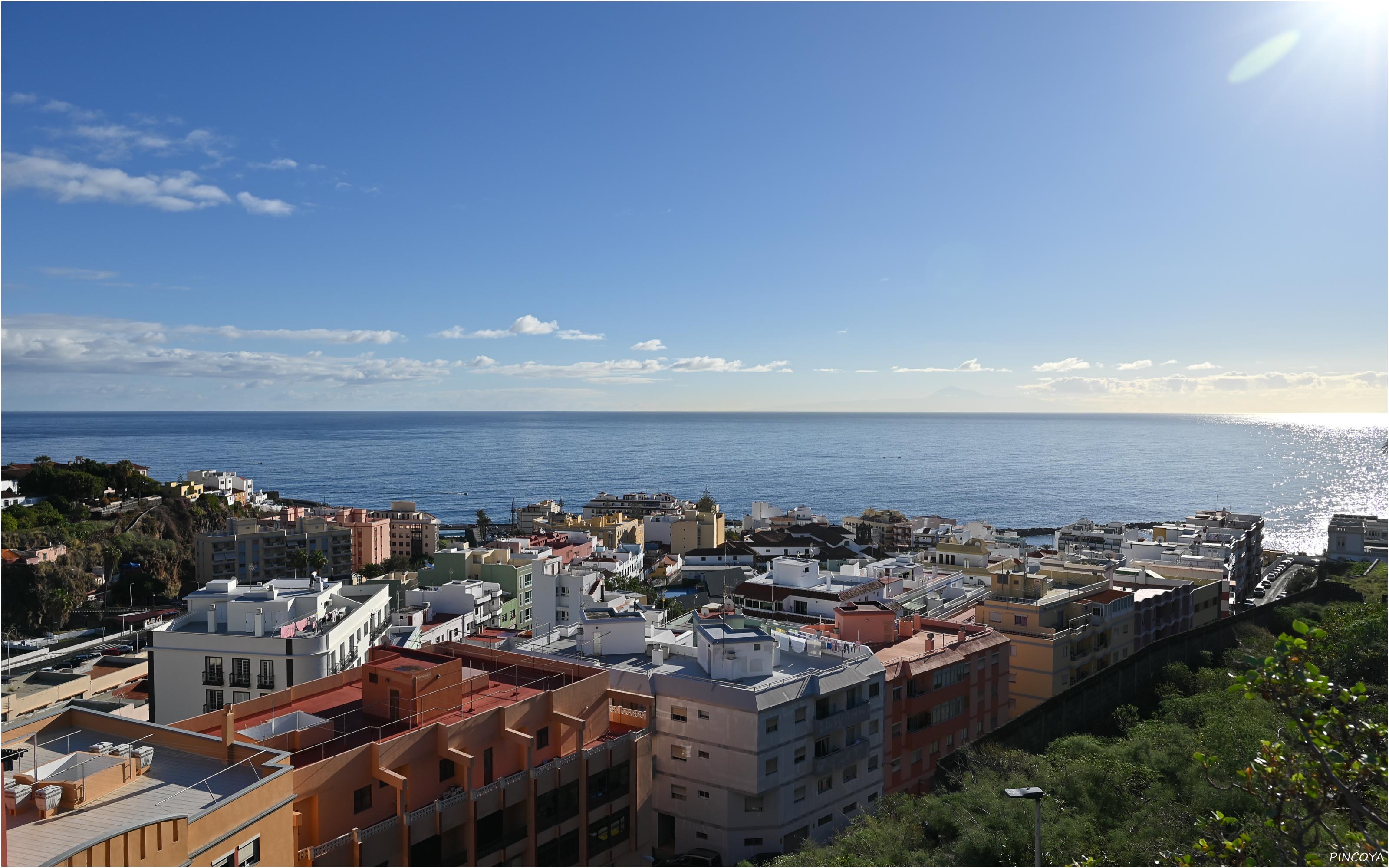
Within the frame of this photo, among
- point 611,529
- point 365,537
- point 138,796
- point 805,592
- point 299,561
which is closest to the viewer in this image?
point 138,796

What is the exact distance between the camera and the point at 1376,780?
7410 mm

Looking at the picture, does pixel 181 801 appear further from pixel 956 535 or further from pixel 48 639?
pixel 956 535

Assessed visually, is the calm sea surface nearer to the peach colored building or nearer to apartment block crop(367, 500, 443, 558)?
apartment block crop(367, 500, 443, 558)

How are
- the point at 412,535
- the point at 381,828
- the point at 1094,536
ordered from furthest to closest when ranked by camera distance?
the point at 412,535 < the point at 1094,536 < the point at 381,828

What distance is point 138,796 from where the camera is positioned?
38.2 feet

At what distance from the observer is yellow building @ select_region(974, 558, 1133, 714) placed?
28.4 m

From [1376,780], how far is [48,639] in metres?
53.4

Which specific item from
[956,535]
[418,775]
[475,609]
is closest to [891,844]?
[418,775]

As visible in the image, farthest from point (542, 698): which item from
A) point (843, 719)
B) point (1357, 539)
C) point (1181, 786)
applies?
point (1357, 539)

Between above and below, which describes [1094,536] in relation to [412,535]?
above

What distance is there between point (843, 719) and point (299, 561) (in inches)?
1879

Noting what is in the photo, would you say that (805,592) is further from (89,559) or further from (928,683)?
(89,559)

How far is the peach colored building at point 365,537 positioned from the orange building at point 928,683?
49.9 m

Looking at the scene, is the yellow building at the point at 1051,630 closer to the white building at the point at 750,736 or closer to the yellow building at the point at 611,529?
the white building at the point at 750,736
